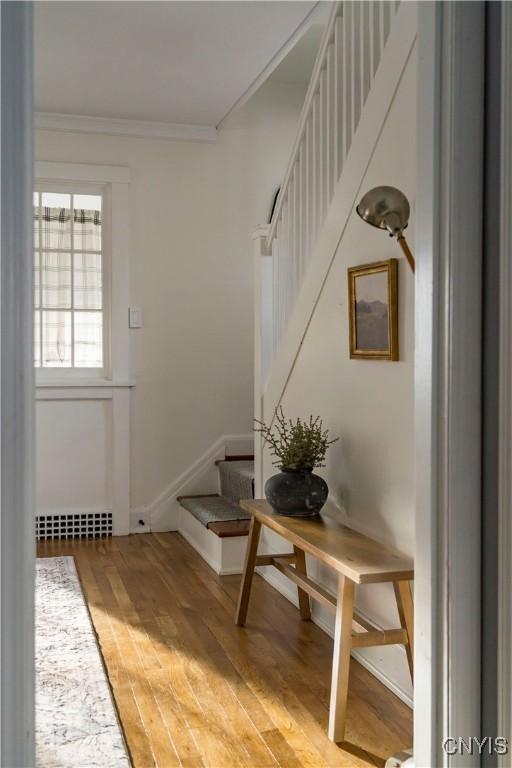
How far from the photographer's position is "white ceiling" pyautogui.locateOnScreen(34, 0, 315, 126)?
3.57m

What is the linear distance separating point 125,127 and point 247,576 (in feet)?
10.6

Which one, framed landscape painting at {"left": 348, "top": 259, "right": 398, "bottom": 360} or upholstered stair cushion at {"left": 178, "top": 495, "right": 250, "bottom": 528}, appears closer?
framed landscape painting at {"left": 348, "top": 259, "right": 398, "bottom": 360}

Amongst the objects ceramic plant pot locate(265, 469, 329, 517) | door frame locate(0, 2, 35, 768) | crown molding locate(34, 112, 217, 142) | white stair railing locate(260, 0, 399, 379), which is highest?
crown molding locate(34, 112, 217, 142)

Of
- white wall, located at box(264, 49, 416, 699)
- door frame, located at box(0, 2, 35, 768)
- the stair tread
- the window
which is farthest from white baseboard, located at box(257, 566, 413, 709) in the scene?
the window

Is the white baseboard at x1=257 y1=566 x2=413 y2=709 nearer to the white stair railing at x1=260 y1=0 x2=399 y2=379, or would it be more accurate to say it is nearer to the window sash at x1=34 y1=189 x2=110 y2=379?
the white stair railing at x1=260 y1=0 x2=399 y2=379

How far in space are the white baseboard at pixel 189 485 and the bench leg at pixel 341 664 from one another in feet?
9.66

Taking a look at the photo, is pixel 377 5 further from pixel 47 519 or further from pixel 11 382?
pixel 47 519

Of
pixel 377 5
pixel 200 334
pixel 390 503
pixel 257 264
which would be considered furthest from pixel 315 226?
pixel 200 334

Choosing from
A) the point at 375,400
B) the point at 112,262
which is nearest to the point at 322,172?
the point at 375,400

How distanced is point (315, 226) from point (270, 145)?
223cm

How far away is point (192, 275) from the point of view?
545 centimetres

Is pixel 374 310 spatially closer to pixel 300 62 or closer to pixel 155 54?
pixel 155 54

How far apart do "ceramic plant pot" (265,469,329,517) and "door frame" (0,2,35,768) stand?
211 cm

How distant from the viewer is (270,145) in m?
5.61
